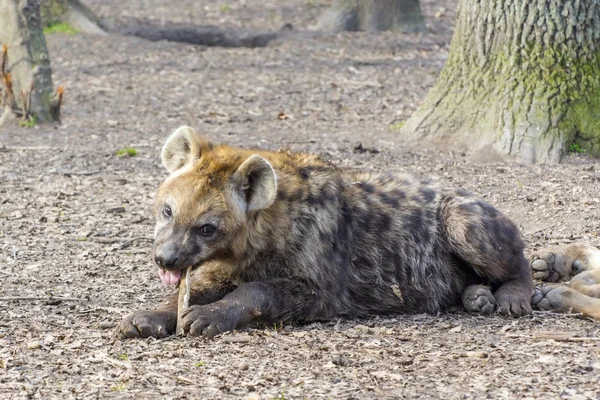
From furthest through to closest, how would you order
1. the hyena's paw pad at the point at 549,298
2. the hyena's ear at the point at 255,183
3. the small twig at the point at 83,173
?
1. the small twig at the point at 83,173
2. the hyena's paw pad at the point at 549,298
3. the hyena's ear at the point at 255,183

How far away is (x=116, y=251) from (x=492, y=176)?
3.03 m

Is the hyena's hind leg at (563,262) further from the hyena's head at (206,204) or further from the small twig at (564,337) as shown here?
the hyena's head at (206,204)

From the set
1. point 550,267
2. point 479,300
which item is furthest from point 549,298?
point 550,267

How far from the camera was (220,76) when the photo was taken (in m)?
11.7

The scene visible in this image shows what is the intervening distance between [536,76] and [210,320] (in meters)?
4.23

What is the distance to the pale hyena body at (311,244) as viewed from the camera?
470 centimetres

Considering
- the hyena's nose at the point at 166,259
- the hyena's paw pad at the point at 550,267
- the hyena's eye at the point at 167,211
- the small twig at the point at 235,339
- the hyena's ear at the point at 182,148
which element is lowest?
the hyena's paw pad at the point at 550,267

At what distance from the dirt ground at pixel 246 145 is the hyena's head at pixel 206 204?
1.41ft

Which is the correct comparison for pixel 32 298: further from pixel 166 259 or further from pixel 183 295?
pixel 166 259

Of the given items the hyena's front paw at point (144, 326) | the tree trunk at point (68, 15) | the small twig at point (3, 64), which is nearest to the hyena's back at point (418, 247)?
the hyena's front paw at point (144, 326)

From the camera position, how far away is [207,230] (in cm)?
470

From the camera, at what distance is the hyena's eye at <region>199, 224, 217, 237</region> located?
469cm

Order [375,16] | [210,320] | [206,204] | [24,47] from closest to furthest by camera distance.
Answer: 1. [210,320]
2. [206,204]
3. [24,47]
4. [375,16]

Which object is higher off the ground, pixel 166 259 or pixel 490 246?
pixel 166 259
